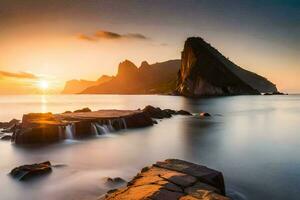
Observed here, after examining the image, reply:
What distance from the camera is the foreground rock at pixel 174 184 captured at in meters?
8.63

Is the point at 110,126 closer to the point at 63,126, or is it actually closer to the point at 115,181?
the point at 63,126

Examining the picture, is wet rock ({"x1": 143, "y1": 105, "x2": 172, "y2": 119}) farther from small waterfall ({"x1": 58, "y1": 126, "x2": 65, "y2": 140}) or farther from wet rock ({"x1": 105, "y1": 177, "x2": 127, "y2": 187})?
wet rock ({"x1": 105, "y1": 177, "x2": 127, "y2": 187})

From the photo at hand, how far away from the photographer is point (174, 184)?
956 cm

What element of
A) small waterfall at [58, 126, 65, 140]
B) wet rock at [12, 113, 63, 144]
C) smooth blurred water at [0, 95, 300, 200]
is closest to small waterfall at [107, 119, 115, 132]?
smooth blurred water at [0, 95, 300, 200]

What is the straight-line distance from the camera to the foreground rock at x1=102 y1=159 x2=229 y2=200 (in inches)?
340

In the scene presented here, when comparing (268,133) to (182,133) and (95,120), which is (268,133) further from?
(95,120)

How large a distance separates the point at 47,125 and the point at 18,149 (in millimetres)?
3966

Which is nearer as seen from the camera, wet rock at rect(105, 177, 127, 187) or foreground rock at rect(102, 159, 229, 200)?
foreground rock at rect(102, 159, 229, 200)

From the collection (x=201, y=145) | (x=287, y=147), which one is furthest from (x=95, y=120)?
(x=287, y=147)

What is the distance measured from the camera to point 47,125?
2717 cm

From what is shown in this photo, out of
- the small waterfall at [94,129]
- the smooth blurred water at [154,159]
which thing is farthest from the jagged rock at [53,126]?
the smooth blurred water at [154,159]

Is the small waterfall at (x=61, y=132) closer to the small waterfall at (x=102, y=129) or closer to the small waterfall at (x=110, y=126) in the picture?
the small waterfall at (x=102, y=129)

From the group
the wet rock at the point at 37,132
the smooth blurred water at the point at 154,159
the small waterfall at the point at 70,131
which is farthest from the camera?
the small waterfall at the point at 70,131

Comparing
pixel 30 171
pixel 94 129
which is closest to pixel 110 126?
pixel 94 129
